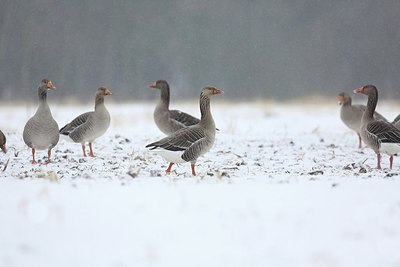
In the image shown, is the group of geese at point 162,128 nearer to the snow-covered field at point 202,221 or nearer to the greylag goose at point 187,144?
the greylag goose at point 187,144

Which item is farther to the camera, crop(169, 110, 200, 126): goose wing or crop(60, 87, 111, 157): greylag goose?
crop(169, 110, 200, 126): goose wing

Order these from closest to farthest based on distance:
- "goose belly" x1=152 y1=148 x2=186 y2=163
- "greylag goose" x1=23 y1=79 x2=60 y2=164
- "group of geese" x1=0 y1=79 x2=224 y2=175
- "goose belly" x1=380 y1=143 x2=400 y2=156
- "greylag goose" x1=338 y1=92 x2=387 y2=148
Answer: "goose belly" x1=152 y1=148 x2=186 y2=163
"group of geese" x1=0 y1=79 x2=224 y2=175
"goose belly" x1=380 y1=143 x2=400 y2=156
"greylag goose" x1=23 y1=79 x2=60 y2=164
"greylag goose" x1=338 y1=92 x2=387 y2=148

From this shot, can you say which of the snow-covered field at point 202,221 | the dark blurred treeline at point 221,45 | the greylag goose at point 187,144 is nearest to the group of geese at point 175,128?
the greylag goose at point 187,144

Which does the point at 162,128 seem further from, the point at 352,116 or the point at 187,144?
the point at 352,116

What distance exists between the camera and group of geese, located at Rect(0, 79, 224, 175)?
9406mm

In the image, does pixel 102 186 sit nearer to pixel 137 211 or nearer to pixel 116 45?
pixel 137 211

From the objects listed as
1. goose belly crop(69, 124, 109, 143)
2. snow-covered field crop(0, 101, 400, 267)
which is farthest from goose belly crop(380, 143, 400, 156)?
goose belly crop(69, 124, 109, 143)

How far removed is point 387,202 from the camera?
21.9 ft

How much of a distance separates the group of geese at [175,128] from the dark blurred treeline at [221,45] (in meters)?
34.4

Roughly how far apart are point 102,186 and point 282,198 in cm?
240

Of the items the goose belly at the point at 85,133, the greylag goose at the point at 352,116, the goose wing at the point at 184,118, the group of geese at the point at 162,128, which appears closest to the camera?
the group of geese at the point at 162,128

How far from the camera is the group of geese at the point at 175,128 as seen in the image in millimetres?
9461

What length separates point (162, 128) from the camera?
537 inches

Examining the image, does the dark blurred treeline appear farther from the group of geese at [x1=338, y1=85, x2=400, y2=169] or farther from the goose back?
the goose back
